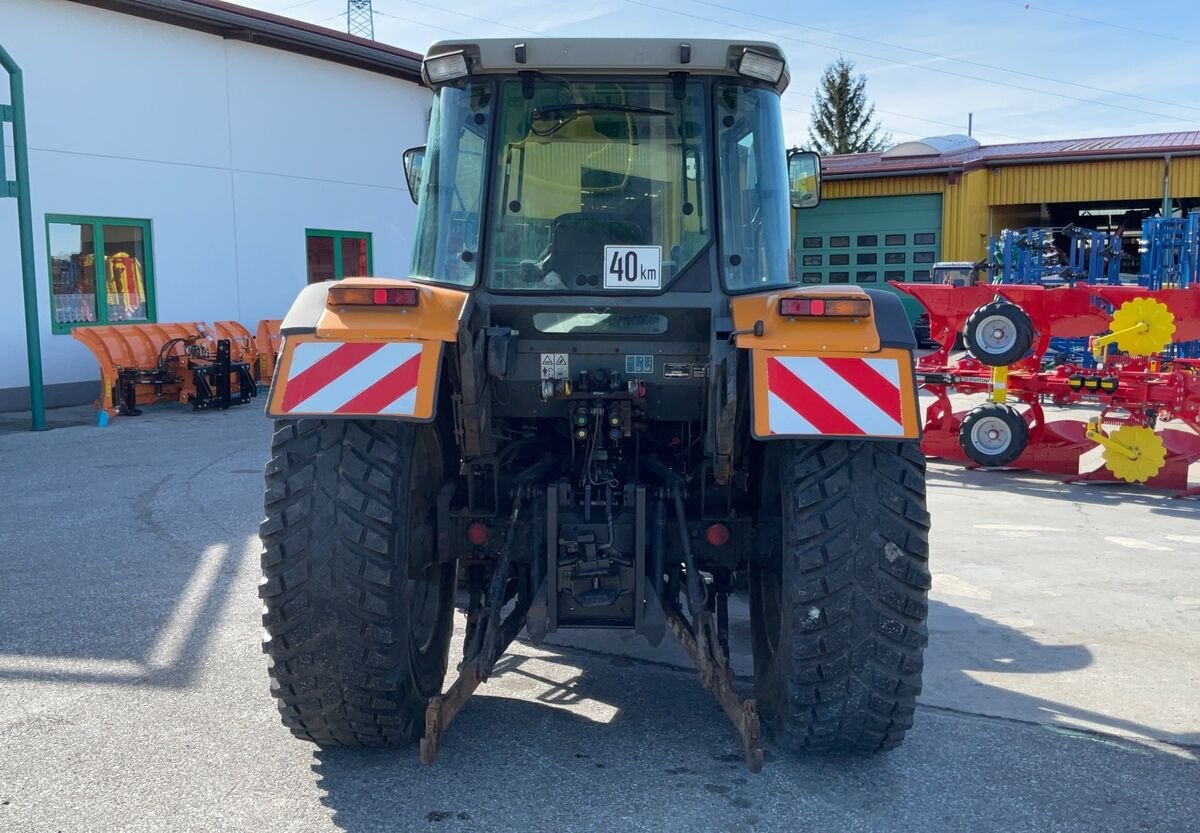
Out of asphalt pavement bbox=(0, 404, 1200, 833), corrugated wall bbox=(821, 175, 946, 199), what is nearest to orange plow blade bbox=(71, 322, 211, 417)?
asphalt pavement bbox=(0, 404, 1200, 833)

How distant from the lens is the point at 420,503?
385 cm

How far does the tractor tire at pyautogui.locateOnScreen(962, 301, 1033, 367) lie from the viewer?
8.74 metres

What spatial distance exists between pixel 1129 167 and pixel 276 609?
2243 cm

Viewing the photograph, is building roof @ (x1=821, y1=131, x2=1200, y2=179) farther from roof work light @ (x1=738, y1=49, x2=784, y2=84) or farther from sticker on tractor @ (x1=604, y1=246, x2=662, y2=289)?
sticker on tractor @ (x1=604, y1=246, x2=662, y2=289)

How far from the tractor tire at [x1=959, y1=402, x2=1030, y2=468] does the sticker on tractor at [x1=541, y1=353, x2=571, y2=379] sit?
639 cm

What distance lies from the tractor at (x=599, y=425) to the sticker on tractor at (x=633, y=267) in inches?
0.5

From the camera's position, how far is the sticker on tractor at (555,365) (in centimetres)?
378

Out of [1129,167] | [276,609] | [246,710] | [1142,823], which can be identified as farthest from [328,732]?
[1129,167]

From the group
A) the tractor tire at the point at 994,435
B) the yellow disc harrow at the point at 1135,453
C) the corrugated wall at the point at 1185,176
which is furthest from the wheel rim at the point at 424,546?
the corrugated wall at the point at 1185,176

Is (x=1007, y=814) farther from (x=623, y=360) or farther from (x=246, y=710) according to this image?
(x=246, y=710)

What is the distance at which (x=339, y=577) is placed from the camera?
133 inches

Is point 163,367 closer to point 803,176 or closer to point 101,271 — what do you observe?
point 101,271

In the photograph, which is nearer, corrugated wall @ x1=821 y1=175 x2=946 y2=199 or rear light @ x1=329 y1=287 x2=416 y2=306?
rear light @ x1=329 y1=287 x2=416 y2=306

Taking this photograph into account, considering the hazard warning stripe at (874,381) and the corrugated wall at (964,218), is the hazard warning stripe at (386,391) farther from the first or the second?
the corrugated wall at (964,218)
